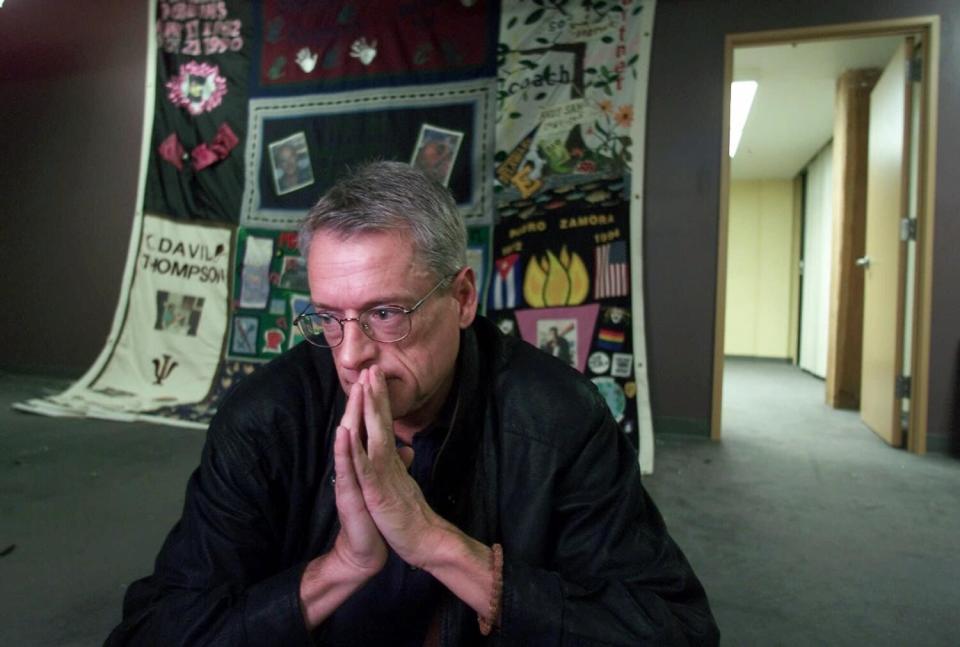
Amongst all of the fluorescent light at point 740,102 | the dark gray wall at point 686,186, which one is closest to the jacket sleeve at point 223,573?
the dark gray wall at point 686,186

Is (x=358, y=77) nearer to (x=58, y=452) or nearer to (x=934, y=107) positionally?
(x=58, y=452)

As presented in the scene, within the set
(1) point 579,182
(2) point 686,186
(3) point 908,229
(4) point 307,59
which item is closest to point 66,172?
(4) point 307,59

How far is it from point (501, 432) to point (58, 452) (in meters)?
2.53

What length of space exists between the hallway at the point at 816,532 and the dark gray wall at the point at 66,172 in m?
3.74

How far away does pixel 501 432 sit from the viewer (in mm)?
905

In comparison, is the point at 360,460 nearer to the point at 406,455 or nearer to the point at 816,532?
the point at 406,455

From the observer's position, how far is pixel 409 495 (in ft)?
2.42

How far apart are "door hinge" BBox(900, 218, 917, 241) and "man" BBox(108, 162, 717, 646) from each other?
2.74 meters

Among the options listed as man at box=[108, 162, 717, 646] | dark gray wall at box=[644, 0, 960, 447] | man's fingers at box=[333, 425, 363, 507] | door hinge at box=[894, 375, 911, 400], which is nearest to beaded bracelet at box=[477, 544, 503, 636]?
man at box=[108, 162, 717, 646]

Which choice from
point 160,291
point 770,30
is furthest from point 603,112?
point 160,291

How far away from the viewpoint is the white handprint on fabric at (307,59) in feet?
11.2

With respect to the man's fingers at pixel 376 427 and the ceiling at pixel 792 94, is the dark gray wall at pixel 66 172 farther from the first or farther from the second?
the man's fingers at pixel 376 427

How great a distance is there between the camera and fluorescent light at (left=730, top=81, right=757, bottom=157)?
4927mm

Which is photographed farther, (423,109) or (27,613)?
(423,109)
